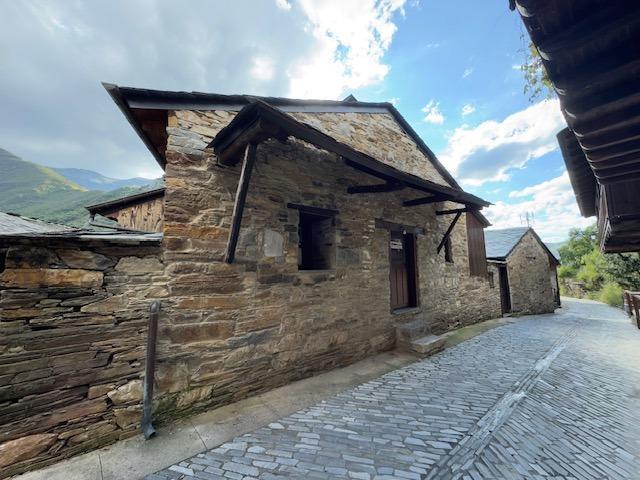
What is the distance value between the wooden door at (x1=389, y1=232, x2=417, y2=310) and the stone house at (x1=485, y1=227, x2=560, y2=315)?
5.26 metres

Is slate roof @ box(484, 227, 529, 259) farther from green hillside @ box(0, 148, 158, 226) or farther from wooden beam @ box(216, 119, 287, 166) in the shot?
green hillside @ box(0, 148, 158, 226)

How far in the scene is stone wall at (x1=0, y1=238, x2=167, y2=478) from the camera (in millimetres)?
2160

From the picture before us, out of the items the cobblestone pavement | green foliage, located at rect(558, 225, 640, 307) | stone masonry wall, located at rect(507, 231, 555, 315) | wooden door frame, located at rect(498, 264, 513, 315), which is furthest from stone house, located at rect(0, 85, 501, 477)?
stone masonry wall, located at rect(507, 231, 555, 315)

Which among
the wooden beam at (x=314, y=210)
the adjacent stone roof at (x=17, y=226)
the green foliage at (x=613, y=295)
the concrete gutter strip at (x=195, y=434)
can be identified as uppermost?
the wooden beam at (x=314, y=210)

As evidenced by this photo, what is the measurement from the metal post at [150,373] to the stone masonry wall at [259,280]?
4.6 inches

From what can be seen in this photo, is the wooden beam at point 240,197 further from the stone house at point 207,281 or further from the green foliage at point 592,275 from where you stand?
the green foliage at point 592,275

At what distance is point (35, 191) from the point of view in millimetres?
29453

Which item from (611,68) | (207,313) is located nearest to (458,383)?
(207,313)

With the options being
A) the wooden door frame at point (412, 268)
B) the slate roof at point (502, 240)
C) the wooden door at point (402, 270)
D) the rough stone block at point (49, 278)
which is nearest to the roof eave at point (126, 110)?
the rough stone block at point (49, 278)

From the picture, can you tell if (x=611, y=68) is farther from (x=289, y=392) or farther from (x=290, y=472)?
(x=289, y=392)

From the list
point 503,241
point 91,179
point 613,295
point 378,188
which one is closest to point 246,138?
point 378,188

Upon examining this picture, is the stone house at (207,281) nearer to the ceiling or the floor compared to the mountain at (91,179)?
nearer to the floor

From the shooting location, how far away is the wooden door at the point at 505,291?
11422mm

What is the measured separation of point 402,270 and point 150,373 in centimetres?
529
